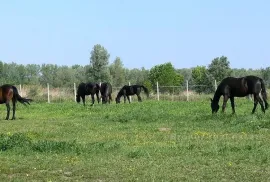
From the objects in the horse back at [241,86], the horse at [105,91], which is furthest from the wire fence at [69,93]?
the horse back at [241,86]

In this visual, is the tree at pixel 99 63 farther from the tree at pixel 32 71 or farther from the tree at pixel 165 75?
the tree at pixel 32 71

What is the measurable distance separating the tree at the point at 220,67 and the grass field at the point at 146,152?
44.4 m

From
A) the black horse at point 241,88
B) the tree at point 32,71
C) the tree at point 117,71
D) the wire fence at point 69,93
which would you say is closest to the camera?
the black horse at point 241,88

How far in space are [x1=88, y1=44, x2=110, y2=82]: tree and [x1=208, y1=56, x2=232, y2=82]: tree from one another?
1620 centimetres

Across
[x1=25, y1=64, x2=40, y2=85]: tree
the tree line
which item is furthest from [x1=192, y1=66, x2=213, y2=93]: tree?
[x1=25, y1=64, x2=40, y2=85]: tree

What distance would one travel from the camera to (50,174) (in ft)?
31.8

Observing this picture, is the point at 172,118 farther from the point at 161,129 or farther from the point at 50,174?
the point at 50,174

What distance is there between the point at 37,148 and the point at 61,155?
108 centimetres

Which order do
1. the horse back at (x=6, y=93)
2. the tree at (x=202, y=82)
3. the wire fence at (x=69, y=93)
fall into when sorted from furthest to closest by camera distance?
1. the tree at (x=202, y=82)
2. the wire fence at (x=69, y=93)
3. the horse back at (x=6, y=93)

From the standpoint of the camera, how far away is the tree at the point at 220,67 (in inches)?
2490

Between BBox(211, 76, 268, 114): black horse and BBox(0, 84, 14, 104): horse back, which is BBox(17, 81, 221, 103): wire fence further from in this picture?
BBox(0, 84, 14, 104): horse back

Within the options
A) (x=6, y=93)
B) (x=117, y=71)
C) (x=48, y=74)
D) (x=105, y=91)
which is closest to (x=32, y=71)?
(x=48, y=74)

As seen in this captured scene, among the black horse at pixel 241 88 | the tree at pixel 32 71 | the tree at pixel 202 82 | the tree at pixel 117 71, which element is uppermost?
the tree at pixel 32 71

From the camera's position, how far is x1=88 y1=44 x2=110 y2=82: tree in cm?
7188
